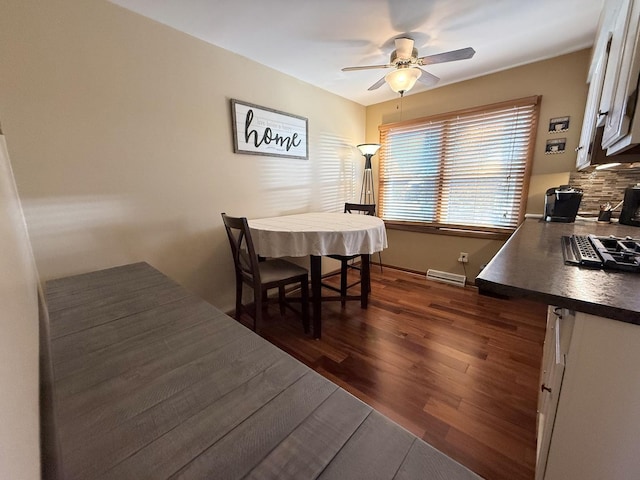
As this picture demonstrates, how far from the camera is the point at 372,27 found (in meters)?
1.75

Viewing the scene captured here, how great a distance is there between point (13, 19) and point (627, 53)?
8.96 ft

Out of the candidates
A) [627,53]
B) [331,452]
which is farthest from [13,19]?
[627,53]

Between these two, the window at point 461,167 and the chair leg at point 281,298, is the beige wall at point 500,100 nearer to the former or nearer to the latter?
the window at point 461,167

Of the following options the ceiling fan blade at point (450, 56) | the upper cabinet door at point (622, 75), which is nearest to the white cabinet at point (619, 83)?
the upper cabinet door at point (622, 75)

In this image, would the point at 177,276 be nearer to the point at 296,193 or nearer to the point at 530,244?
the point at 296,193

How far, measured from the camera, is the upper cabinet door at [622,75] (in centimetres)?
A: 91

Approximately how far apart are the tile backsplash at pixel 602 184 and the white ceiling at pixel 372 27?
40.2 inches

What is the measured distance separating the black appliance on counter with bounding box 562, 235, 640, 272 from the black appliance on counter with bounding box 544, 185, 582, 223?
0.82 metres

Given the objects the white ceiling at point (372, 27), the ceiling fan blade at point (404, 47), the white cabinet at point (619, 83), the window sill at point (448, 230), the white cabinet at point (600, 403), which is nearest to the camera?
the white cabinet at point (600, 403)

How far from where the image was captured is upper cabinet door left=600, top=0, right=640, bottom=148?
2.97 feet

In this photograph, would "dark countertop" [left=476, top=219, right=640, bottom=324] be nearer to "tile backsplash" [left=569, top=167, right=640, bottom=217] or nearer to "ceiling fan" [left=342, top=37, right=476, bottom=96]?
"ceiling fan" [left=342, top=37, right=476, bottom=96]

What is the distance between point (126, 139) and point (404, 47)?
1.99 meters

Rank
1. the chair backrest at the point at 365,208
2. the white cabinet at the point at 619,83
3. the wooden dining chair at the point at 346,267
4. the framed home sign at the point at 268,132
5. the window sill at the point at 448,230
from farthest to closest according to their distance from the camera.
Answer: the chair backrest at the point at 365,208 → the window sill at the point at 448,230 → the wooden dining chair at the point at 346,267 → the framed home sign at the point at 268,132 → the white cabinet at the point at 619,83

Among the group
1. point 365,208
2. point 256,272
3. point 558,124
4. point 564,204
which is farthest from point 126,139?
point 558,124
